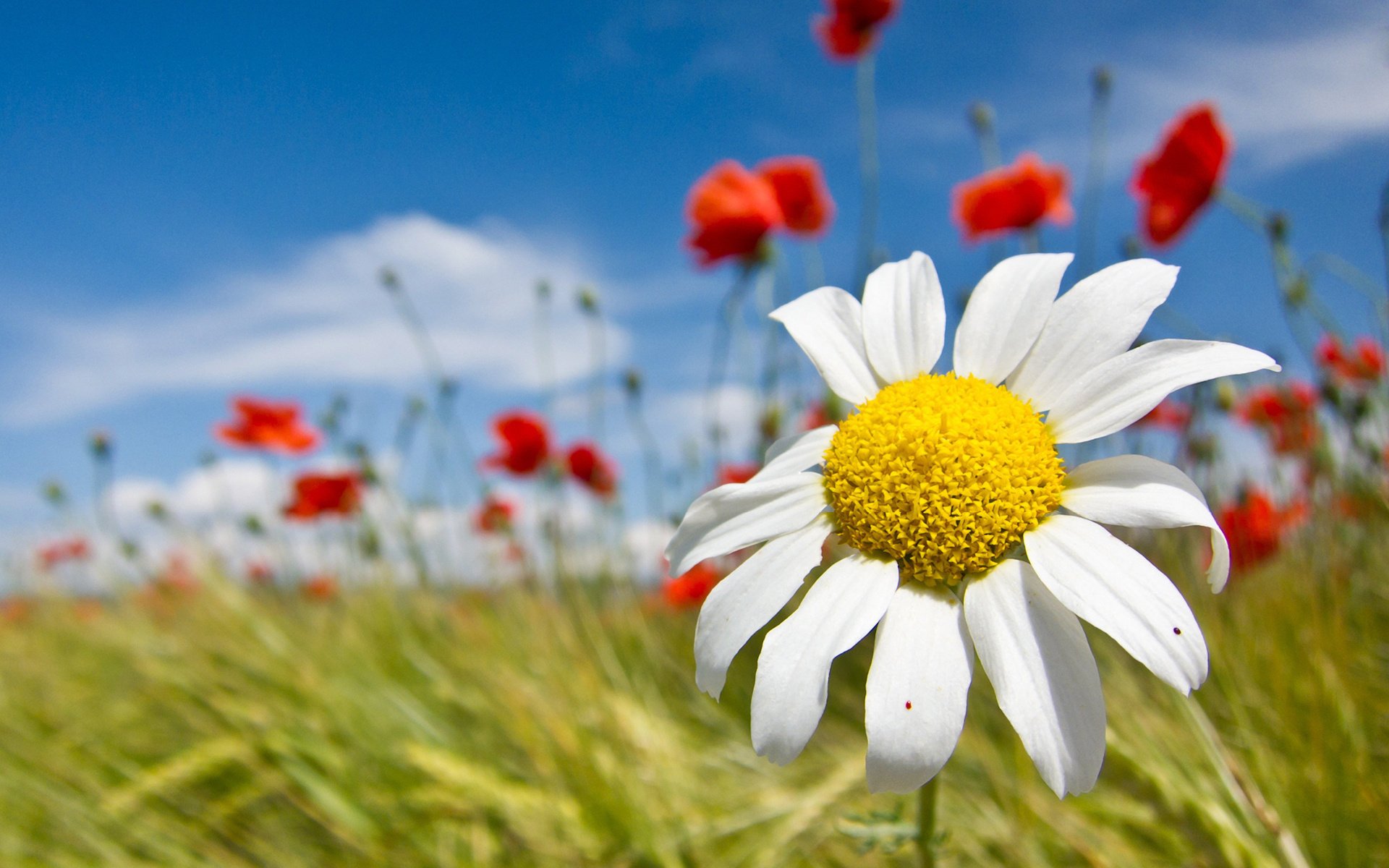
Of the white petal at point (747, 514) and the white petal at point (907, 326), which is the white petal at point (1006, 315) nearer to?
the white petal at point (907, 326)

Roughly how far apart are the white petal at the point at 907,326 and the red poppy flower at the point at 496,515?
3.09 m

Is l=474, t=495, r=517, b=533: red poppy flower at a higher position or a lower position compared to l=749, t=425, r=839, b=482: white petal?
lower

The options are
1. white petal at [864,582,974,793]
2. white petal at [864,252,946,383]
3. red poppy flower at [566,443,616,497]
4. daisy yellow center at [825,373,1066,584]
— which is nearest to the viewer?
white petal at [864,582,974,793]

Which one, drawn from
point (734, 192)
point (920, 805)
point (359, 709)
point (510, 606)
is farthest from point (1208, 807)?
point (510, 606)

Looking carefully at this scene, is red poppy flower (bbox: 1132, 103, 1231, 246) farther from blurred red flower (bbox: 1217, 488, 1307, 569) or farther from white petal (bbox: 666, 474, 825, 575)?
white petal (bbox: 666, 474, 825, 575)

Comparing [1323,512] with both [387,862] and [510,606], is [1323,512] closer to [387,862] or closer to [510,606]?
[387,862]

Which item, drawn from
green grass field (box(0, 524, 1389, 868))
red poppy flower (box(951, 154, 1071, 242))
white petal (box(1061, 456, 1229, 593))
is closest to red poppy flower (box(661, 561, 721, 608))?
green grass field (box(0, 524, 1389, 868))

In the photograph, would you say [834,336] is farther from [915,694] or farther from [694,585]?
[694,585]

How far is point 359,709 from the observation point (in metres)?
2.24

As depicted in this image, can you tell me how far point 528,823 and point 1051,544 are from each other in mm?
1343

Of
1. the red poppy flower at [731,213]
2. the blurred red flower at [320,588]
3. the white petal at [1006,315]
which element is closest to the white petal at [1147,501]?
the white petal at [1006,315]

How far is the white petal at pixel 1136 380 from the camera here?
2.13 feet

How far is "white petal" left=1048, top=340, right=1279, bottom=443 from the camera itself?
0.65m

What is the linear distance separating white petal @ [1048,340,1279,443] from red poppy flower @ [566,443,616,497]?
2593 millimetres
